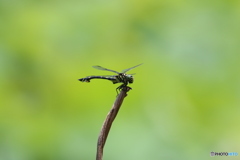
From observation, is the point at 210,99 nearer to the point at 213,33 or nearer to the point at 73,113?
the point at 213,33

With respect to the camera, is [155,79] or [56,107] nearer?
[56,107]

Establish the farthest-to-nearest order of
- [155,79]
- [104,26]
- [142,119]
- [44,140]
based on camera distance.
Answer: [104,26] < [155,79] < [142,119] < [44,140]

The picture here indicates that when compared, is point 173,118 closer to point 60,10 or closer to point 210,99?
point 210,99

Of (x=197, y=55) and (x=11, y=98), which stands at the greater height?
(x=197, y=55)

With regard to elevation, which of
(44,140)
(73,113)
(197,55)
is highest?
(197,55)

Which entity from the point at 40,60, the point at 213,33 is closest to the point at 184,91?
the point at 213,33

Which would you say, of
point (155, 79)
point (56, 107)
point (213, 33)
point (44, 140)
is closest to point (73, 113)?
point (56, 107)

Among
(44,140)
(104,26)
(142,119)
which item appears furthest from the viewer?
(104,26)
